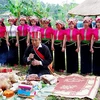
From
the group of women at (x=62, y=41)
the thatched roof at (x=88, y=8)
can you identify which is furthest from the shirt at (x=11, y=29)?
the thatched roof at (x=88, y=8)

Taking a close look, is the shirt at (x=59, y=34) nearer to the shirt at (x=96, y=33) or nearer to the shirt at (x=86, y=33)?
the shirt at (x=86, y=33)

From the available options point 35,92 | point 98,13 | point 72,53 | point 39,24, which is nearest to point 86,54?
point 72,53

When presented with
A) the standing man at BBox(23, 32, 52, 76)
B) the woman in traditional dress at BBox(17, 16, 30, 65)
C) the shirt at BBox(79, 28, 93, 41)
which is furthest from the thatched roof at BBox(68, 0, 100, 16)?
the standing man at BBox(23, 32, 52, 76)

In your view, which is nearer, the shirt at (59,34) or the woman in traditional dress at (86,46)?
the woman in traditional dress at (86,46)

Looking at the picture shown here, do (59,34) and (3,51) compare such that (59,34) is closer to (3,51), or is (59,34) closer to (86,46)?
(86,46)

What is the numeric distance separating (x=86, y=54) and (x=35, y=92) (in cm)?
296

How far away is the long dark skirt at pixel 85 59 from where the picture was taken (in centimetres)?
844

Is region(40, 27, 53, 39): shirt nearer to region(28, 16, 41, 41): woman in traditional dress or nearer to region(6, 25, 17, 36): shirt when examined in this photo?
region(28, 16, 41, 41): woman in traditional dress

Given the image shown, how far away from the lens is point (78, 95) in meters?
6.07

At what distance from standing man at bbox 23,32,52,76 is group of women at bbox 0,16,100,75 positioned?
62.6 inches

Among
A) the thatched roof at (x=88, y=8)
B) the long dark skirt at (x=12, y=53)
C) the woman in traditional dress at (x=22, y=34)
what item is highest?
the thatched roof at (x=88, y=8)

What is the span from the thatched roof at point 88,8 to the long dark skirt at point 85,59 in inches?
270

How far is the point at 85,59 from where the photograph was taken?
856cm

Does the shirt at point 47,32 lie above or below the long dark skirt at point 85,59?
above
